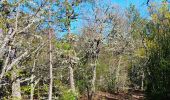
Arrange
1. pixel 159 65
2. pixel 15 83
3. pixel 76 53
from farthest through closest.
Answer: pixel 76 53
pixel 159 65
pixel 15 83

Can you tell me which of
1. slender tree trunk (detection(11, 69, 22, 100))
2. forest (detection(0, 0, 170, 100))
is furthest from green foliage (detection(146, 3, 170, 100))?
slender tree trunk (detection(11, 69, 22, 100))

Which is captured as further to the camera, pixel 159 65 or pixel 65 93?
pixel 65 93

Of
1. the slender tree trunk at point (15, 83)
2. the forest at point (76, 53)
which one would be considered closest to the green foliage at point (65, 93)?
the forest at point (76, 53)

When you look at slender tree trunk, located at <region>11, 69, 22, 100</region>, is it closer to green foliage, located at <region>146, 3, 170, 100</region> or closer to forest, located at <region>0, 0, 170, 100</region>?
forest, located at <region>0, 0, 170, 100</region>

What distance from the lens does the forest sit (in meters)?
8.48

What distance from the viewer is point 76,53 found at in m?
45.7

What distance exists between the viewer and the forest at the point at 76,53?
8477 mm

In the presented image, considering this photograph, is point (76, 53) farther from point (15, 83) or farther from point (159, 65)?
point (15, 83)

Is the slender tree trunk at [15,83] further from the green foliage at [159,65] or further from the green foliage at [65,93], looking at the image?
the green foliage at [65,93]

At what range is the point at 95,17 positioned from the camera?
43.5 meters

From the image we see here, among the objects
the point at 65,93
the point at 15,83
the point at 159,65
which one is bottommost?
the point at 65,93

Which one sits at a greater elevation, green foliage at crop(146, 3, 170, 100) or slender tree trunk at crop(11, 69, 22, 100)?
green foliage at crop(146, 3, 170, 100)

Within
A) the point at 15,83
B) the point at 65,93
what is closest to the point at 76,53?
the point at 65,93

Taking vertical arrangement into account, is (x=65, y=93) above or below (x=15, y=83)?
below
